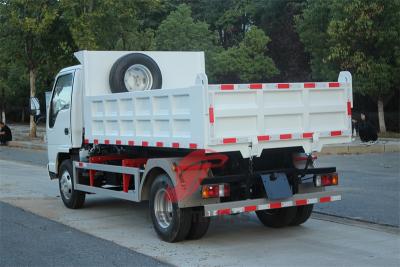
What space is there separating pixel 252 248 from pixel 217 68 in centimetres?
2690

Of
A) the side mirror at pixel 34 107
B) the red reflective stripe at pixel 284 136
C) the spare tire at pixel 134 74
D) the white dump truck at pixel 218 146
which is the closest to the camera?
the white dump truck at pixel 218 146

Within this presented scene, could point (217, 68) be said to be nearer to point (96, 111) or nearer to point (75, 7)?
point (75, 7)

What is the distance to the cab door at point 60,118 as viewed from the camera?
10156mm

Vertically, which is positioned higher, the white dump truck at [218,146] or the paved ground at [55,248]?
the white dump truck at [218,146]

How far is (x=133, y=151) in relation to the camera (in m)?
9.15

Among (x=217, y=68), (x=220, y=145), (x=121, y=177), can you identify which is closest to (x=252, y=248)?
(x=220, y=145)

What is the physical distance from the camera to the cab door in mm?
10156

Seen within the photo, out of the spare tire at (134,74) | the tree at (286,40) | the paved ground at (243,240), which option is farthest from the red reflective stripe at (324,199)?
the tree at (286,40)

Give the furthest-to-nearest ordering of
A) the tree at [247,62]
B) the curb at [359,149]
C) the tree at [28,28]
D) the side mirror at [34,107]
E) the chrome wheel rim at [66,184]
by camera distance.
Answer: the tree at [247,62], the tree at [28,28], the curb at [359,149], the side mirror at [34,107], the chrome wheel rim at [66,184]

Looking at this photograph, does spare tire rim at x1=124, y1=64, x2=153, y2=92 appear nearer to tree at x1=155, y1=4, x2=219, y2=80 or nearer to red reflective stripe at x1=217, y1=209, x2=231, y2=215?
red reflective stripe at x1=217, y1=209, x2=231, y2=215

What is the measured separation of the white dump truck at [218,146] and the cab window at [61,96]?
916 millimetres

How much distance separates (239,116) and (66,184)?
14.7ft

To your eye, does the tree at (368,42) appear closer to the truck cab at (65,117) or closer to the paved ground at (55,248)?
the truck cab at (65,117)

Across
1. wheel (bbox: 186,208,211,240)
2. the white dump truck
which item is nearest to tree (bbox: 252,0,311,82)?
the white dump truck
